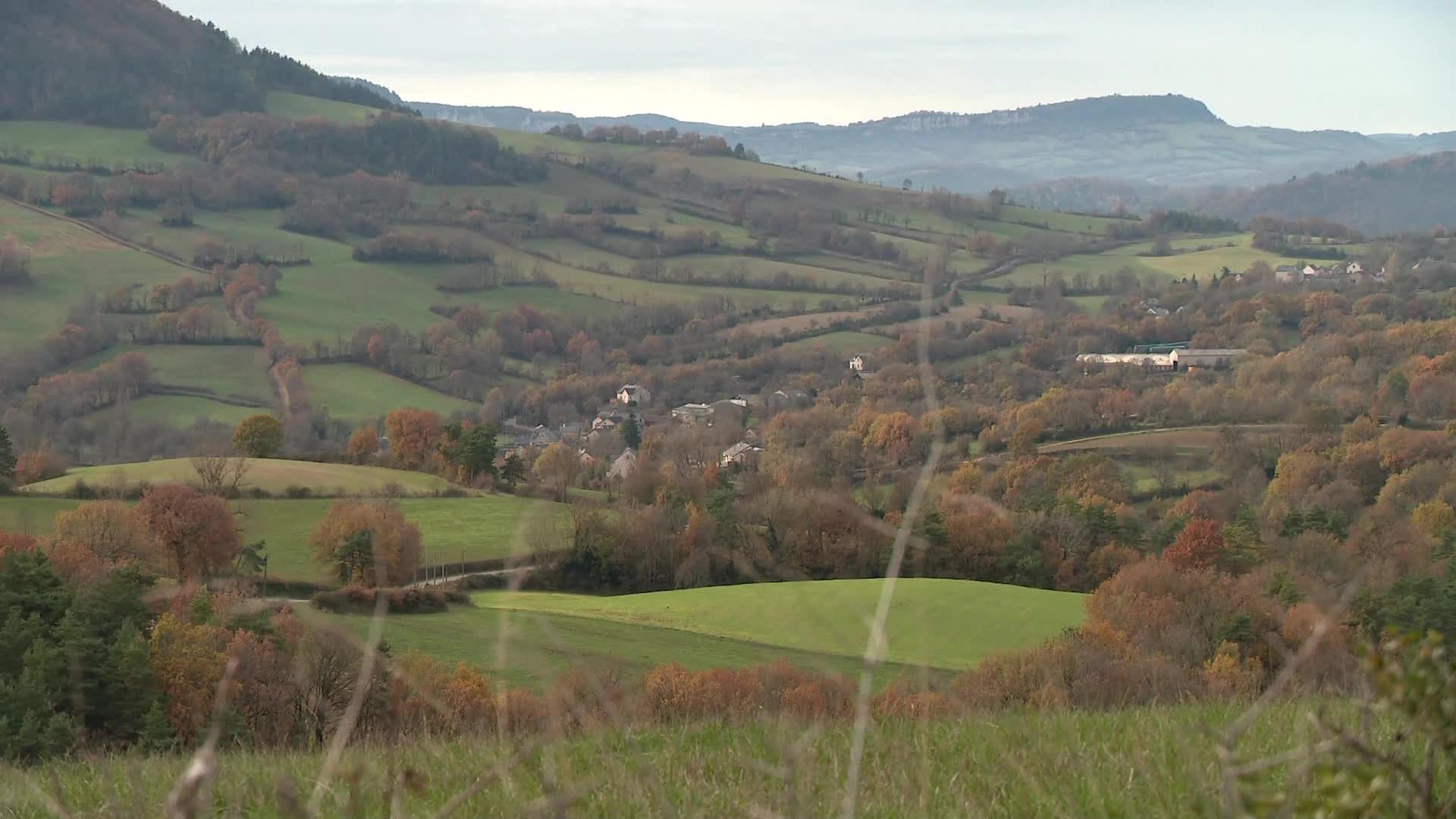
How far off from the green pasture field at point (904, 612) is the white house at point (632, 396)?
5138 centimetres

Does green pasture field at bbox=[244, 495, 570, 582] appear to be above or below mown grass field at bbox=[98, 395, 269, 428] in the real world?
above

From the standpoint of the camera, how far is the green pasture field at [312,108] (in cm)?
16562

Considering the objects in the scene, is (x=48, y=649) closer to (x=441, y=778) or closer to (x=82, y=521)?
(x=441, y=778)

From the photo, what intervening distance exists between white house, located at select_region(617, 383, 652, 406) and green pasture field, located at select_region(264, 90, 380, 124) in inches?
3264

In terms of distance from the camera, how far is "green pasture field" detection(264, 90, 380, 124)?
166 m

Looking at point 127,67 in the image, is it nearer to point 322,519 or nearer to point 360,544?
point 322,519

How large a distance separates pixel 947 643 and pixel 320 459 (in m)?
41.0

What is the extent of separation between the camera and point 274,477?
56.4 metres

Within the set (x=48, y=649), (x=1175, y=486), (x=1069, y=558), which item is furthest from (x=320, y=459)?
(x=48, y=649)

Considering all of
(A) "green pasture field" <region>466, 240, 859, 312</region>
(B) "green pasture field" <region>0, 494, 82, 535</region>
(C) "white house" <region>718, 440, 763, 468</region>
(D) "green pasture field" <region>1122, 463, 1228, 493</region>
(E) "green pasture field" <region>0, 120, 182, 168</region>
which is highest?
(E) "green pasture field" <region>0, 120, 182, 168</region>

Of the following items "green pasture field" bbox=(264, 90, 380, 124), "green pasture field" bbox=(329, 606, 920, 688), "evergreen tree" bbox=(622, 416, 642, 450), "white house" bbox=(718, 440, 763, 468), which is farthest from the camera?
"green pasture field" bbox=(264, 90, 380, 124)

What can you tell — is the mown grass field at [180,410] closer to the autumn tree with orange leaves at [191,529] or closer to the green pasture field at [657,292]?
the autumn tree with orange leaves at [191,529]

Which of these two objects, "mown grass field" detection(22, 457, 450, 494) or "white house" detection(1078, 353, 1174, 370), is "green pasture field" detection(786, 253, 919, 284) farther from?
"mown grass field" detection(22, 457, 450, 494)

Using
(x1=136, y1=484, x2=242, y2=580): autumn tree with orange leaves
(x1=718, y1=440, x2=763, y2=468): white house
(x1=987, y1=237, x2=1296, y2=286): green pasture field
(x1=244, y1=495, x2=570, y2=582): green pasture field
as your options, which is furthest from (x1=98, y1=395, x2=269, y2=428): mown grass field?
(x1=987, y1=237, x2=1296, y2=286): green pasture field
